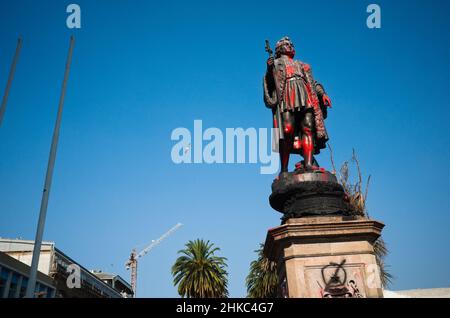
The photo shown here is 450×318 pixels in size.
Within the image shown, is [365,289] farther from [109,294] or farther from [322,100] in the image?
[109,294]

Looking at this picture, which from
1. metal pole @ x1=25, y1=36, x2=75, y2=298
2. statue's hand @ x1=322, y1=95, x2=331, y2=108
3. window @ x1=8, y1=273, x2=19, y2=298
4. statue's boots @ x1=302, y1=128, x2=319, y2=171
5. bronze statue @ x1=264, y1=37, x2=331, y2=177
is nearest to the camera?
statue's boots @ x1=302, y1=128, x2=319, y2=171

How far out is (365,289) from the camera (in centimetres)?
513

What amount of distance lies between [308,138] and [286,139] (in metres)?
0.43

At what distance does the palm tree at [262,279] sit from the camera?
28.5 m

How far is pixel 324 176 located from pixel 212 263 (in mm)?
31048

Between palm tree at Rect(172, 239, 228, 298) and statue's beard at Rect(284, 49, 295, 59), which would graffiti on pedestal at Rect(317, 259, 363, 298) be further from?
palm tree at Rect(172, 239, 228, 298)

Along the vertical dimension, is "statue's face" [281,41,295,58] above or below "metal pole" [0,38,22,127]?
below

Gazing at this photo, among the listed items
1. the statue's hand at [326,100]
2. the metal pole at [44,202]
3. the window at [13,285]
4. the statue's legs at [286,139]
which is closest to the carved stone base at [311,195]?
the statue's legs at [286,139]

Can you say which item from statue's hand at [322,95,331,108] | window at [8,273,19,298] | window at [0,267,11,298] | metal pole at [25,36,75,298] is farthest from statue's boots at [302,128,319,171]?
window at [8,273,19,298]

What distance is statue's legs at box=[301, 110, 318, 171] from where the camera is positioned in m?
6.70

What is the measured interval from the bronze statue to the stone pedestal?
4.36 ft
